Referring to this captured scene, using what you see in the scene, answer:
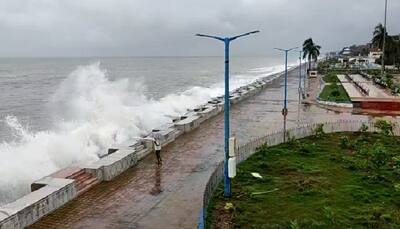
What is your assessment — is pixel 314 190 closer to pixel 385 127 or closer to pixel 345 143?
pixel 345 143

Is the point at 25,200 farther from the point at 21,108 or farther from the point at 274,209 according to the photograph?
the point at 21,108

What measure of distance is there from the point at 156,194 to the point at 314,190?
5066mm

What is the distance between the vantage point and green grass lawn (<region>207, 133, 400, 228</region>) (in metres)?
12.5

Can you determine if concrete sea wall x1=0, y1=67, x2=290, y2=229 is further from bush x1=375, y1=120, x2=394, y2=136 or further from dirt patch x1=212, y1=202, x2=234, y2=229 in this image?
bush x1=375, y1=120, x2=394, y2=136

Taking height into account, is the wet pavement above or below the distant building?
below

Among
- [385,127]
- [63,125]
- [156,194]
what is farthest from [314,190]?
[63,125]

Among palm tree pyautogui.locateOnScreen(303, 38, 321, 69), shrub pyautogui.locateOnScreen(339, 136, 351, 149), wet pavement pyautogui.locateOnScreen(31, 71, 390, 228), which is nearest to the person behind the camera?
wet pavement pyautogui.locateOnScreen(31, 71, 390, 228)

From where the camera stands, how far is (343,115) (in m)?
34.7

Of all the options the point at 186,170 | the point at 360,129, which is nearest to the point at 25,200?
the point at 186,170

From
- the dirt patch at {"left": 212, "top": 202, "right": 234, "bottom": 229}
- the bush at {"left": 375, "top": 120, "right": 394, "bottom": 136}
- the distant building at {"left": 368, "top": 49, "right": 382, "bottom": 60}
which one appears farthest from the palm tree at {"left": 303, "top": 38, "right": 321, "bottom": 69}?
the dirt patch at {"left": 212, "top": 202, "right": 234, "bottom": 229}

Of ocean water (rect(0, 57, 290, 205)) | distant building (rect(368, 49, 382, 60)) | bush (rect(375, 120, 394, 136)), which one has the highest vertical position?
distant building (rect(368, 49, 382, 60))

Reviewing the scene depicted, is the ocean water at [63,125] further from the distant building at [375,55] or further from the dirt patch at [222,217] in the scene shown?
the distant building at [375,55]

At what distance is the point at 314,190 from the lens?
14938 mm

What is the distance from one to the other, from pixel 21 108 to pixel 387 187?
4403 cm
